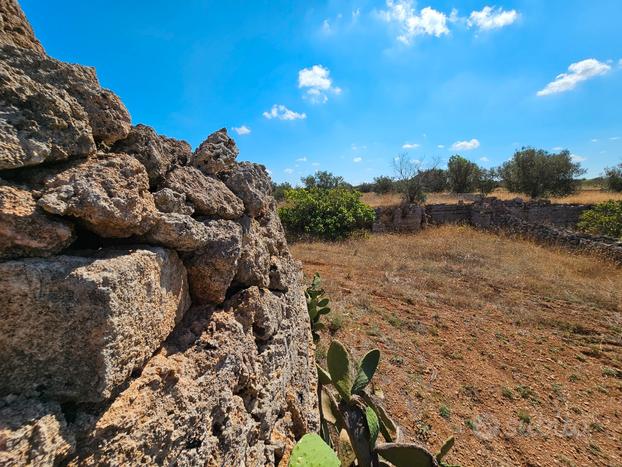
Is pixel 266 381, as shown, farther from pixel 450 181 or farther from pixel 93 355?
pixel 450 181

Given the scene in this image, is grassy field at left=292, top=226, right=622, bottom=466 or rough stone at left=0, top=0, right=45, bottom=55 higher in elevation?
rough stone at left=0, top=0, right=45, bottom=55

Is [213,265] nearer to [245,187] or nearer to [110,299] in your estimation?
[110,299]

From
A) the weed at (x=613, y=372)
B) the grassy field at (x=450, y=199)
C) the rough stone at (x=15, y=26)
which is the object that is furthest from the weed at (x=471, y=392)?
the grassy field at (x=450, y=199)

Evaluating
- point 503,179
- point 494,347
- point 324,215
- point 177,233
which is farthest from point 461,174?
point 177,233

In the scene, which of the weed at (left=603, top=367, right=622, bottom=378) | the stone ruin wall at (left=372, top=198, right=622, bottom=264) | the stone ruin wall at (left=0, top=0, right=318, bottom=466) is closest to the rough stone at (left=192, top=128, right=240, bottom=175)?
the stone ruin wall at (left=0, top=0, right=318, bottom=466)

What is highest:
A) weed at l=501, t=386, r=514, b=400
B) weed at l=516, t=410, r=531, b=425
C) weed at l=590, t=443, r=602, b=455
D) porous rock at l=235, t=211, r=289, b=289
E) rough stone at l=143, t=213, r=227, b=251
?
rough stone at l=143, t=213, r=227, b=251

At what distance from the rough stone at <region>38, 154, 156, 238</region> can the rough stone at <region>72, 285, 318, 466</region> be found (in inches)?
21.6

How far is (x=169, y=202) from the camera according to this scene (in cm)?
144

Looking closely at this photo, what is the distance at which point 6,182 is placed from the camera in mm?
944

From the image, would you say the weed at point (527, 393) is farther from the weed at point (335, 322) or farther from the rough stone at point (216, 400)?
the rough stone at point (216, 400)

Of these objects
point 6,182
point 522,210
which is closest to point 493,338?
point 6,182

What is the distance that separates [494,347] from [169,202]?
4.65m

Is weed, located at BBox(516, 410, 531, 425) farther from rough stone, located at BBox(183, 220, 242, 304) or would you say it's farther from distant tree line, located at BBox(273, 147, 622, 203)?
distant tree line, located at BBox(273, 147, 622, 203)

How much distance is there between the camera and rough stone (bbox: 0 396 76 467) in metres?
0.73
